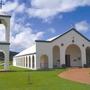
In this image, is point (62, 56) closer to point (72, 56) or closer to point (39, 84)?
point (72, 56)

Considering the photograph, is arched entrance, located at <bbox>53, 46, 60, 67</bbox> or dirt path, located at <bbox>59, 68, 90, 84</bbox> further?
arched entrance, located at <bbox>53, 46, 60, 67</bbox>

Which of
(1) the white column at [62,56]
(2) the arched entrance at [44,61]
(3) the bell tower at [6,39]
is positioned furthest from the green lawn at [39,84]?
(2) the arched entrance at [44,61]

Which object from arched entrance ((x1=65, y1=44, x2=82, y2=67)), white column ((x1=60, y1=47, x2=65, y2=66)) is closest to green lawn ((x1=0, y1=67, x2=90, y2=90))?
white column ((x1=60, y1=47, x2=65, y2=66))

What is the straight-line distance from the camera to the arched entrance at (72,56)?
4630 cm

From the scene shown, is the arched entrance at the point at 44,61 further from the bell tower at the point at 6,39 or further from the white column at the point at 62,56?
the bell tower at the point at 6,39

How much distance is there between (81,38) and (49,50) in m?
6.48

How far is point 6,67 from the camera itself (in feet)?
119

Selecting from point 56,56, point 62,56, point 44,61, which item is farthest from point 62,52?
point 44,61

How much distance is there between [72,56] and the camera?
153 ft

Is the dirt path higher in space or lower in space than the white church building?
lower

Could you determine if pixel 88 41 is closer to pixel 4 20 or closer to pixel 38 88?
pixel 4 20

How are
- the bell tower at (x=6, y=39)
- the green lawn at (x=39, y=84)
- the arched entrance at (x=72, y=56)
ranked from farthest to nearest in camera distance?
the arched entrance at (x=72, y=56) < the bell tower at (x=6, y=39) < the green lawn at (x=39, y=84)

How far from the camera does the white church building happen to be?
41162 mm

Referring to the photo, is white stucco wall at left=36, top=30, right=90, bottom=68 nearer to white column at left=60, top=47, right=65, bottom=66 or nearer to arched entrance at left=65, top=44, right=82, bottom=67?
white column at left=60, top=47, right=65, bottom=66
